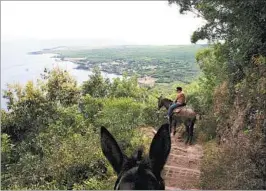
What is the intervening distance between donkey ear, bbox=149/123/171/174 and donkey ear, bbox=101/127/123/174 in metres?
0.12

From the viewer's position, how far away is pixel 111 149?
146 cm

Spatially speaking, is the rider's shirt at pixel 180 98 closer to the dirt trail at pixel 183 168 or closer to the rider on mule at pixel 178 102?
the rider on mule at pixel 178 102

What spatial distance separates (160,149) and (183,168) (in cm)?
611

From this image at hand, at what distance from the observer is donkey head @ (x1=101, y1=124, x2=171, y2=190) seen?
131cm

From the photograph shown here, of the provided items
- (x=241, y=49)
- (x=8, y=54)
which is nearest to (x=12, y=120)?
(x=8, y=54)

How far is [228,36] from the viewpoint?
31.5ft

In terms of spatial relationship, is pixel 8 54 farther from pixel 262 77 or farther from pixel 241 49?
pixel 262 77

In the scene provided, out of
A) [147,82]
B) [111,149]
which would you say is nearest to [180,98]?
[147,82]

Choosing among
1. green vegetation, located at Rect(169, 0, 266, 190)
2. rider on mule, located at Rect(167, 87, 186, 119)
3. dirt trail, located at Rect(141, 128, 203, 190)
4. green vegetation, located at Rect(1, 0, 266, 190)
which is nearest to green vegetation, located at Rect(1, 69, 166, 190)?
green vegetation, located at Rect(1, 0, 266, 190)

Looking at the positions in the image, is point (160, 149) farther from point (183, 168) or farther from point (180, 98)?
point (180, 98)

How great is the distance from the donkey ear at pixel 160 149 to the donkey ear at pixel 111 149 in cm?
12

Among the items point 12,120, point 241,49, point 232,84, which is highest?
point 241,49

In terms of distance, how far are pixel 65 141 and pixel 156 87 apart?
24.9 ft

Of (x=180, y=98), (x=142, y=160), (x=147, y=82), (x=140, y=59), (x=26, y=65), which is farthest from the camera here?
(x=147, y=82)
